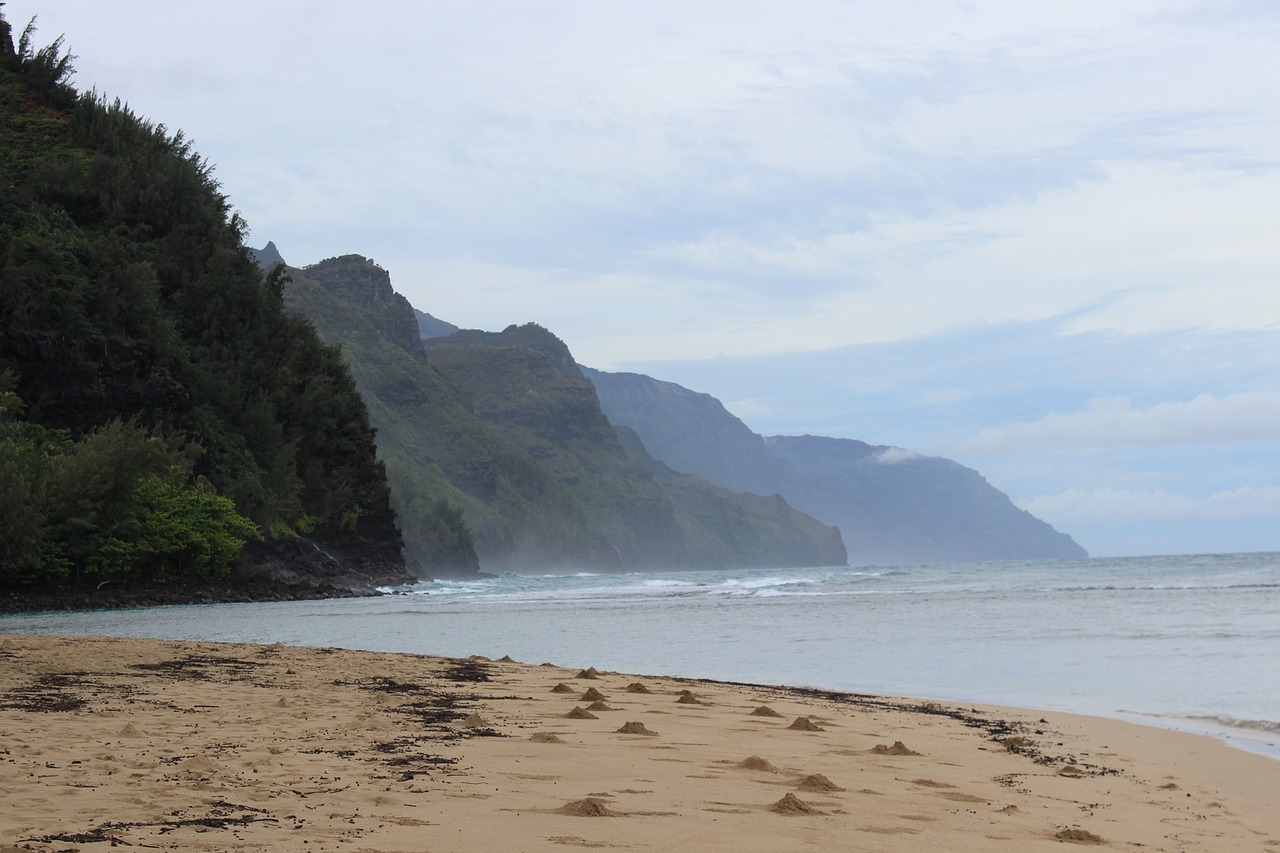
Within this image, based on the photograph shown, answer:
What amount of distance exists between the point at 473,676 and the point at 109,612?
873 inches

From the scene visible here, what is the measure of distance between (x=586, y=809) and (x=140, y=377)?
46.7 m

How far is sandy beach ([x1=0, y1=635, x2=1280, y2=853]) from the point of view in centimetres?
473

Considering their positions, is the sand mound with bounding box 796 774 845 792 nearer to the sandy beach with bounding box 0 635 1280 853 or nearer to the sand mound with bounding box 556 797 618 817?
the sandy beach with bounding box 0 635 1280 853

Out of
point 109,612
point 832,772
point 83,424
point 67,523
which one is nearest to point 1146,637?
point 832,772

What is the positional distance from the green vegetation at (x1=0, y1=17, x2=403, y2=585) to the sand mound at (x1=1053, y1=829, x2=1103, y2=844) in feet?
101

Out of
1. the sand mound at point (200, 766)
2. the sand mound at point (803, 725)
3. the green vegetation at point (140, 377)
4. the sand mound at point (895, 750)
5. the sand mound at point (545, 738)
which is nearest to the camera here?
the sand mound at point (200, 766)

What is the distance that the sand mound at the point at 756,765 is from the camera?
22.2 ft

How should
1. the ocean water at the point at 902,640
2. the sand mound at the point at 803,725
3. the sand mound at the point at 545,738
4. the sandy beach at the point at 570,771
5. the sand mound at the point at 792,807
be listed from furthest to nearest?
the ocean water at the point at 902,640, the sand mound at the point at 803,725, the sand mound at the point at 545,738, the sand mound at the point at 792,807, the sandy beach at the point at 570,771

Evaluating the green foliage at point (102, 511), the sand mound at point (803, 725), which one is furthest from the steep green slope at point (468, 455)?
the sand mound at point (803, 725)

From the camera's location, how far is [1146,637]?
19.0m

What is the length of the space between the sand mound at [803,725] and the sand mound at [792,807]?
317 centimetres

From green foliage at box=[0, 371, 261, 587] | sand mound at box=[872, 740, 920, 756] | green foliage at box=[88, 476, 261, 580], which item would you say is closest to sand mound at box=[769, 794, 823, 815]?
sand mound at box=[872, 740, 920, 756]

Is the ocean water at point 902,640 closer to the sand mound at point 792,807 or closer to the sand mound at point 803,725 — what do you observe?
the sand mound at point 803,725

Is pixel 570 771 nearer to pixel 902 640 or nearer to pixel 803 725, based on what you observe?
pixel 803 725
